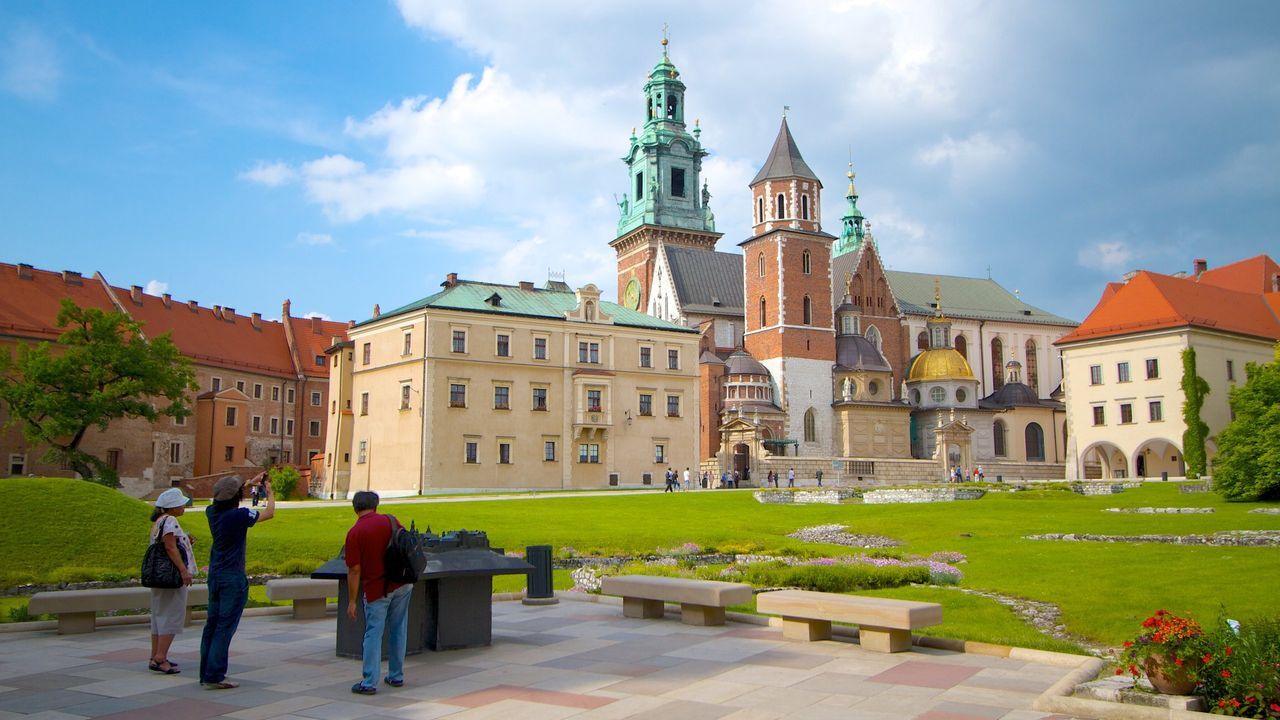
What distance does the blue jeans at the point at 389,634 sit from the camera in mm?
9289

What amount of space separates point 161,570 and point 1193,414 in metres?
57.5

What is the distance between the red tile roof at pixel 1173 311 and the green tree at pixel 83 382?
51673 mm

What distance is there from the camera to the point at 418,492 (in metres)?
52.8

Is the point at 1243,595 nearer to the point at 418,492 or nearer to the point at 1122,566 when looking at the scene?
the point at 1122,566

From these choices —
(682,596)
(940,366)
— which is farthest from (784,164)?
(682,596)

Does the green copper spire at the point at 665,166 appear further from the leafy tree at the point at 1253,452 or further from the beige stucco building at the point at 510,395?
the leafy tree at the point at 1253,452

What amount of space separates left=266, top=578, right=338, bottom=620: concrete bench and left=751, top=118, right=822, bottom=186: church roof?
68472 millimetres

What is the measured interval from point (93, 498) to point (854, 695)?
65.9 ft

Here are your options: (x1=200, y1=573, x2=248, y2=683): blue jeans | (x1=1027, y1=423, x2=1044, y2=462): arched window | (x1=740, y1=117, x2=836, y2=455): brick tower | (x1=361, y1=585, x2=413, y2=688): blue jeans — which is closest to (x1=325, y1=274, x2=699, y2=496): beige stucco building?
(x1=740, y1=117, x2=836, y2=455): brick tower

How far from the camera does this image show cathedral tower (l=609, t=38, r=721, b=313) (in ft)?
305

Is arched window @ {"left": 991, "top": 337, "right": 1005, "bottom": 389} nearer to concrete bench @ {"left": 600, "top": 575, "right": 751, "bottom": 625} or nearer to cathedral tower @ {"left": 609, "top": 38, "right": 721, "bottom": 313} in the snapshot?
cathedral tower @ {"left": 609, "top": 38, "right": 721, "bottom": 313}

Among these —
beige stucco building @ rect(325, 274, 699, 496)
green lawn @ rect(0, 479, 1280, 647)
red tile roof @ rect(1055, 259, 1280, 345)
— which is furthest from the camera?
red tile roof @ rect(1055, 259, 1280, 345)

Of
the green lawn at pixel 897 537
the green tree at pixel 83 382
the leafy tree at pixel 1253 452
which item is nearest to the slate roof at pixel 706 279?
the green tree at pixel 83 382

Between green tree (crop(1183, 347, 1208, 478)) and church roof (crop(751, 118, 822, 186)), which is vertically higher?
church roof (crop(751, 118, 822, 186))
